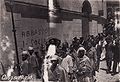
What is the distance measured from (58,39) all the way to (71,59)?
0.94ft

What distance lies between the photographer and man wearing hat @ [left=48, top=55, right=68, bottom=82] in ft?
14.2

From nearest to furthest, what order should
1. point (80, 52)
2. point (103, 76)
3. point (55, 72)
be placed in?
point (55, 72) → point (80, 52) → point (103, 76)

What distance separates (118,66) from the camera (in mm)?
4629

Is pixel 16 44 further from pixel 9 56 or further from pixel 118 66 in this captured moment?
pixel 118 66

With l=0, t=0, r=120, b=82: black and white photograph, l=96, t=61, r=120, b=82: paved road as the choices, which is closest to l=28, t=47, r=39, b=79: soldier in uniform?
l=0, t=0, r=120, b=82: black and white photograph

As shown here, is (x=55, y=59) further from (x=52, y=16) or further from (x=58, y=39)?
(x=52, y=16)

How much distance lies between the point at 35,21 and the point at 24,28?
0.16m

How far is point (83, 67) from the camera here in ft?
14.5

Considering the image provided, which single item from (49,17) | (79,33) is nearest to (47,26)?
(49,17)

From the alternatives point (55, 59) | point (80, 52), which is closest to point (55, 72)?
point (55, 59)

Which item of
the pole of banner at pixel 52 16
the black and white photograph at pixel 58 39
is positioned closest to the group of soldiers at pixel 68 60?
the black and white photograph at pixel 58 39

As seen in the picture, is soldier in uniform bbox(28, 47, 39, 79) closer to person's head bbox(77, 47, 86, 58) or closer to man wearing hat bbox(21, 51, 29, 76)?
man wearing hat bbox(21, 51, 29, 76)

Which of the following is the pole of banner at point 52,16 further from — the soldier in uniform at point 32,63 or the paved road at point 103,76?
the paved road at point 103,76

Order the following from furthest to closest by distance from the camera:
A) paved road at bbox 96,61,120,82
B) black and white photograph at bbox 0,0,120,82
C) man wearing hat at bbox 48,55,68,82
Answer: paved road at bbox 96,61,120,82
black and white photograph at bbox 0,0,120,82
man wearing hat at bbox 48,55,68,82
